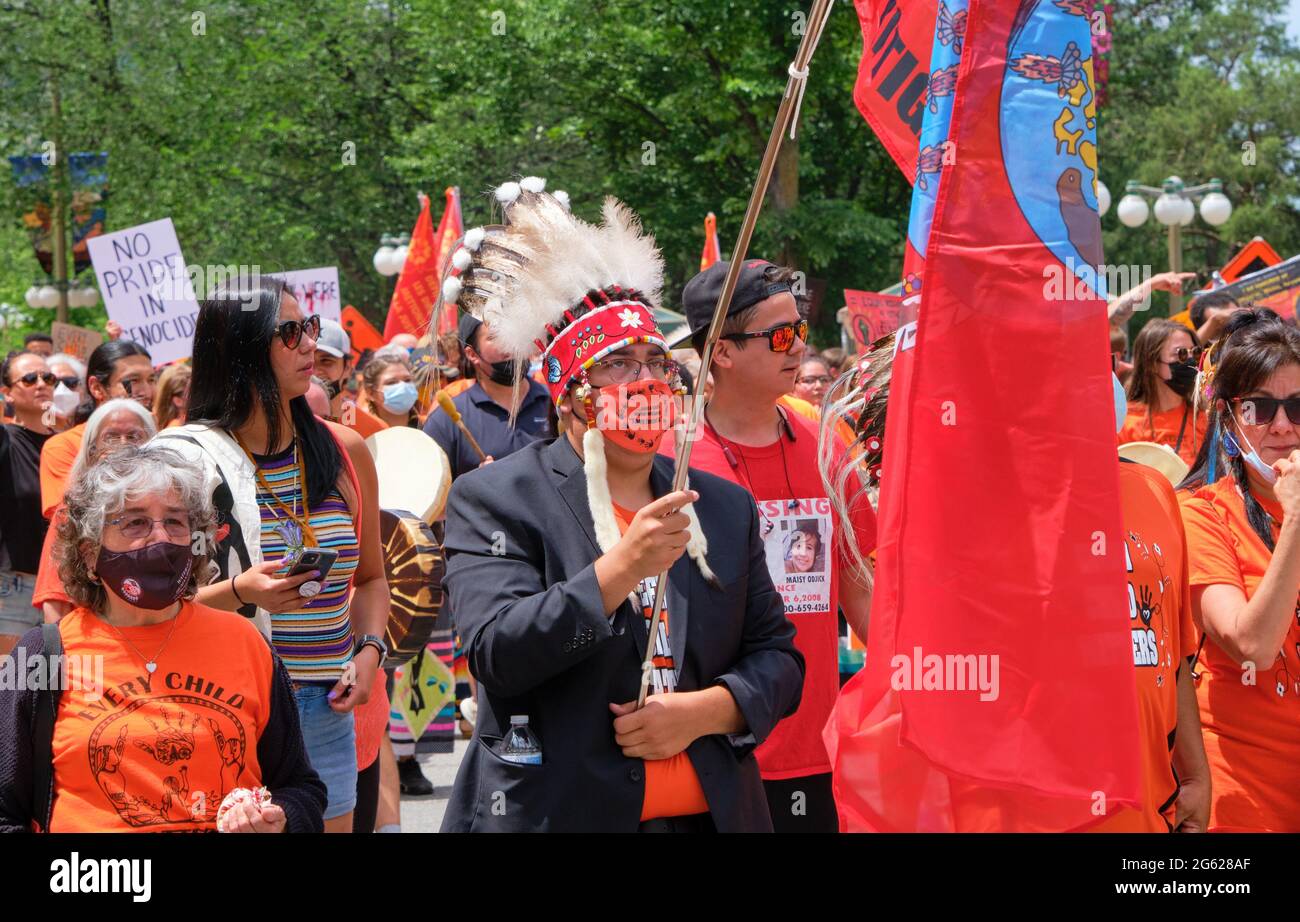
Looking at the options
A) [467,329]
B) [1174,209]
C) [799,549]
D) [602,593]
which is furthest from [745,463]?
[1174,209]

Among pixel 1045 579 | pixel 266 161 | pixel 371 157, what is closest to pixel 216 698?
pixel 1045 579

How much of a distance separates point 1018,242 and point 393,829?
3.21 m

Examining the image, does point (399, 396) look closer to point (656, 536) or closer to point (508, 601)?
point (508, 601)

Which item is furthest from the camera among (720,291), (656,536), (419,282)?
(419,282)

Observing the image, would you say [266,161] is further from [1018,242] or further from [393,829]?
[1018,242]

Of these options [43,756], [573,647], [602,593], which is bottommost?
[43,756]

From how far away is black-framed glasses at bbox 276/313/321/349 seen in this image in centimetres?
412

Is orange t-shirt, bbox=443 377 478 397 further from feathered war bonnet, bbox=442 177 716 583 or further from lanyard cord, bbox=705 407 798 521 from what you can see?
feathered war bonnet, bbox=442 177 716 583

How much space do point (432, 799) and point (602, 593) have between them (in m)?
5.09

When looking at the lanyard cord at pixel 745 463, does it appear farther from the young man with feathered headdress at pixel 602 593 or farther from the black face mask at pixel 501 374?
the black face mask at pixel 501 374

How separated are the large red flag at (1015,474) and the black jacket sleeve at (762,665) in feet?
0.77

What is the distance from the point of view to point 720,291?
14.9 feet

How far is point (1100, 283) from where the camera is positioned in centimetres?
314
